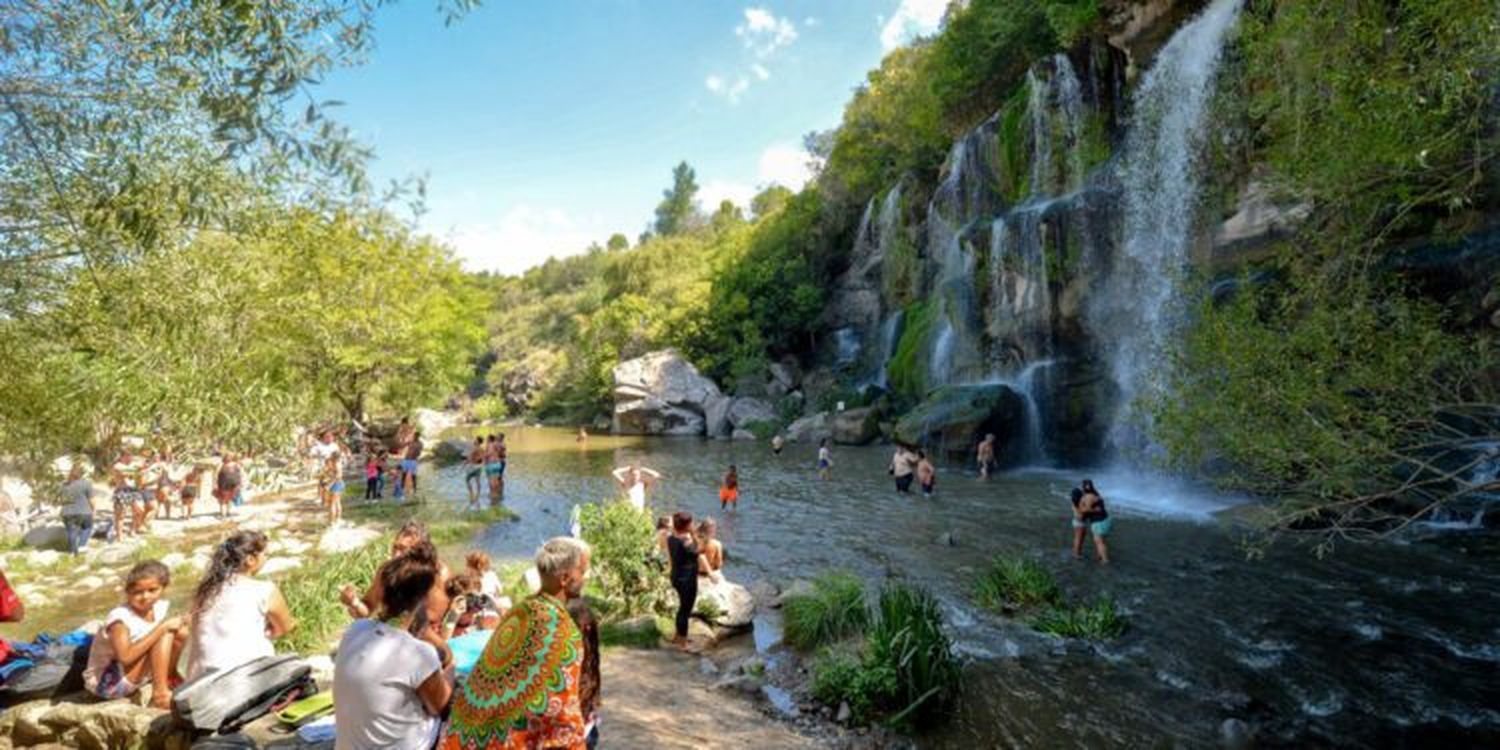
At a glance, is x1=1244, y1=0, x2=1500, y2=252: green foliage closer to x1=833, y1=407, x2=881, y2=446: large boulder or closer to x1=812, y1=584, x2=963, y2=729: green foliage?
x1=812, y1=584, x2=963, y2=729: green foliage

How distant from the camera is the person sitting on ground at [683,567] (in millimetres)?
9023

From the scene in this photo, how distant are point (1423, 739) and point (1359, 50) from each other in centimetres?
695

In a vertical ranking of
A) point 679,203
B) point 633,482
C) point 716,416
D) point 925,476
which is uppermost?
point 679,203

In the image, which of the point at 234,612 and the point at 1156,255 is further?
the point at 1156,255

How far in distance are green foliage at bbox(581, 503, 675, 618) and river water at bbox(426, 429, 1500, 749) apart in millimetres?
2350

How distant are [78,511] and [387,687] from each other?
14.2m

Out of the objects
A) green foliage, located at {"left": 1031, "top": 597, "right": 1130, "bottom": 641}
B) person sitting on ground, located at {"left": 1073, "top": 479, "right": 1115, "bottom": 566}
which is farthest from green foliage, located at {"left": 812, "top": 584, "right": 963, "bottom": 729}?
person sitting on ground, located at {"left": 1073, "top": 479, "right": 1115, "bottom": 566}

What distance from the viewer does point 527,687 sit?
11.9 ft

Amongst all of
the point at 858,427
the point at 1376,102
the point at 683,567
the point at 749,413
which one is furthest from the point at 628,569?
the point at 749,413

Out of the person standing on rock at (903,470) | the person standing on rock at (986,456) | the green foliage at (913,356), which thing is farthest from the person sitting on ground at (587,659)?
the green foliage at (913,356)

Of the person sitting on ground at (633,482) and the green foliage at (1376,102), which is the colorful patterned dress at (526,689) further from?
the person sitting on ground at (633,482)

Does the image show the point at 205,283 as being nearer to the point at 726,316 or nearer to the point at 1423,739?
the point at 1423,739

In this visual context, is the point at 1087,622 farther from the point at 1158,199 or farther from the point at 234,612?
the point at 1158,199

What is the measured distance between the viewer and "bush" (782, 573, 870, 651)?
926 cm
